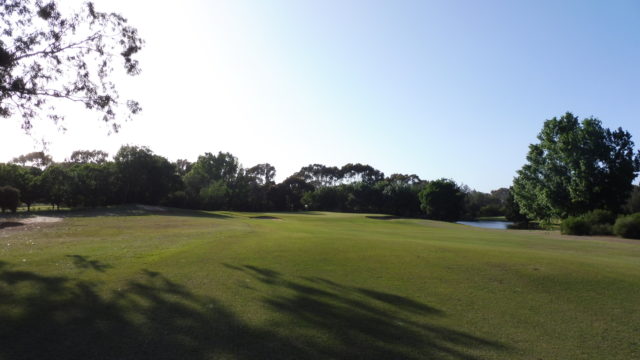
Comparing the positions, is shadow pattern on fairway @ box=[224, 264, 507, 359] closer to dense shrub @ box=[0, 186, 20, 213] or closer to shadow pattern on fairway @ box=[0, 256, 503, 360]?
shadow pattern on fairway @ box=[0, 256, 503, 360]

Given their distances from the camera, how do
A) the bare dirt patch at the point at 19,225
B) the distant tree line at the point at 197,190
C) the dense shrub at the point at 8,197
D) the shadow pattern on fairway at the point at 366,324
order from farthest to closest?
the distant tree line at the point at 197,190, the dense shrub at the point at 8,197, the bare dirt patch at the point at 19,225, the shadow pattern on fairway at the point at 366,324

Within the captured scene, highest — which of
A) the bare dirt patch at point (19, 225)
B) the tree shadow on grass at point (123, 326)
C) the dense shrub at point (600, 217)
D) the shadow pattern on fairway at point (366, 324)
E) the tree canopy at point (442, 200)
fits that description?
the tree canopy at point (442, 200)

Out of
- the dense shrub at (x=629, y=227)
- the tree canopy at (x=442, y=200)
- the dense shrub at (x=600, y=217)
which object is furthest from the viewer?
the tree canopy at (x=442, y=200)

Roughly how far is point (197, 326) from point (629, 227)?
122ft

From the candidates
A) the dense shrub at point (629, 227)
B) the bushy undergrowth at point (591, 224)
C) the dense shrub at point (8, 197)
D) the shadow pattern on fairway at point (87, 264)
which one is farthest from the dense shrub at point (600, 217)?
the dense shrub at point (8, 197)

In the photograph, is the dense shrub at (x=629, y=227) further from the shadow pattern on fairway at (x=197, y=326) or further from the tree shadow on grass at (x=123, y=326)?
the tree shadow on grass at (x=123, y=326)

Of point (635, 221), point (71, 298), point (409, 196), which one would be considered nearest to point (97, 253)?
point (71, 298)

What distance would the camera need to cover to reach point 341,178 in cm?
16038

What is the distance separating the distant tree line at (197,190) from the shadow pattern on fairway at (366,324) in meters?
39.8

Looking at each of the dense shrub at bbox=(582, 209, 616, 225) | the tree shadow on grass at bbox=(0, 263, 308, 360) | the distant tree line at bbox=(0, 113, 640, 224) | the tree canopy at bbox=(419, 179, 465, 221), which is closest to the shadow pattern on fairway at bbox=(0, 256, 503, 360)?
the tree shadow on grass at bbox=(0, 263, 308, 360)

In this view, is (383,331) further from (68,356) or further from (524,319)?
(68,356)

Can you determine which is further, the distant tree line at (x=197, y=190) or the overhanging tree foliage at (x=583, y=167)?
the distant tree line at (x=197, y=190)

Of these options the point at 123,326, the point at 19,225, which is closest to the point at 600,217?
the point at 123,326

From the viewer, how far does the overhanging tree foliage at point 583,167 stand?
152 feet
